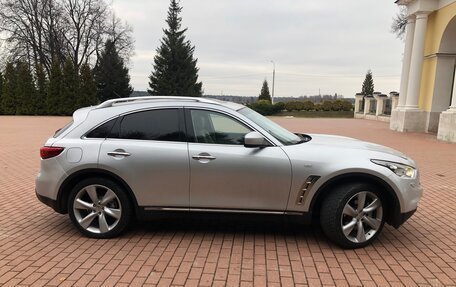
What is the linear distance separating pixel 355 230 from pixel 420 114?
59.8 ft

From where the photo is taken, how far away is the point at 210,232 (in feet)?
14.9

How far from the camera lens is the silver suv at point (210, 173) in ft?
13.2

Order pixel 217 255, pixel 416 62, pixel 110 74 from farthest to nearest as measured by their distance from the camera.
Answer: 1. pixel 110 74
2. pixel 416 62
3. pixel 217 255

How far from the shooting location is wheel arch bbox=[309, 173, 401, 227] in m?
4.00

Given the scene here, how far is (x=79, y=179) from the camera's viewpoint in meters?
4.32

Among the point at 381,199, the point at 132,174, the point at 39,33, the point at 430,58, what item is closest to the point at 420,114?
the point at 430,58

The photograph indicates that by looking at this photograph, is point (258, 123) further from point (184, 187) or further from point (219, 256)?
point (219, 256)

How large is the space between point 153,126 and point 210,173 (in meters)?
0.87

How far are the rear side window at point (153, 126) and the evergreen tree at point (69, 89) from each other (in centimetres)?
3546

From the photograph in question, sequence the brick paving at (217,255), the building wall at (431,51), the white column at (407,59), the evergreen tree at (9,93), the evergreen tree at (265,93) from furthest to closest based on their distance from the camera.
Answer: the evergreen tree at (265,93)
the evergreen tree at (9,93)
the white column at (407,59)
the building wall at (431,51)
the brick paving at (217,255)

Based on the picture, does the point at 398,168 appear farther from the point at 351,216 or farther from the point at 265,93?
the point at 265,93

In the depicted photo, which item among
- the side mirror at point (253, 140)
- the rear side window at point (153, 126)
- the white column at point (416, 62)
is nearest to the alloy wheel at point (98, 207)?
the rear side window at point (153, 126)

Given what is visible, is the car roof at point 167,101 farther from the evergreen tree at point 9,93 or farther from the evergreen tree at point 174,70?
the evergreen tree at point 174,70

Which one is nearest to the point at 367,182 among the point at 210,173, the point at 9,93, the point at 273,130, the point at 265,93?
the point at 273,130
